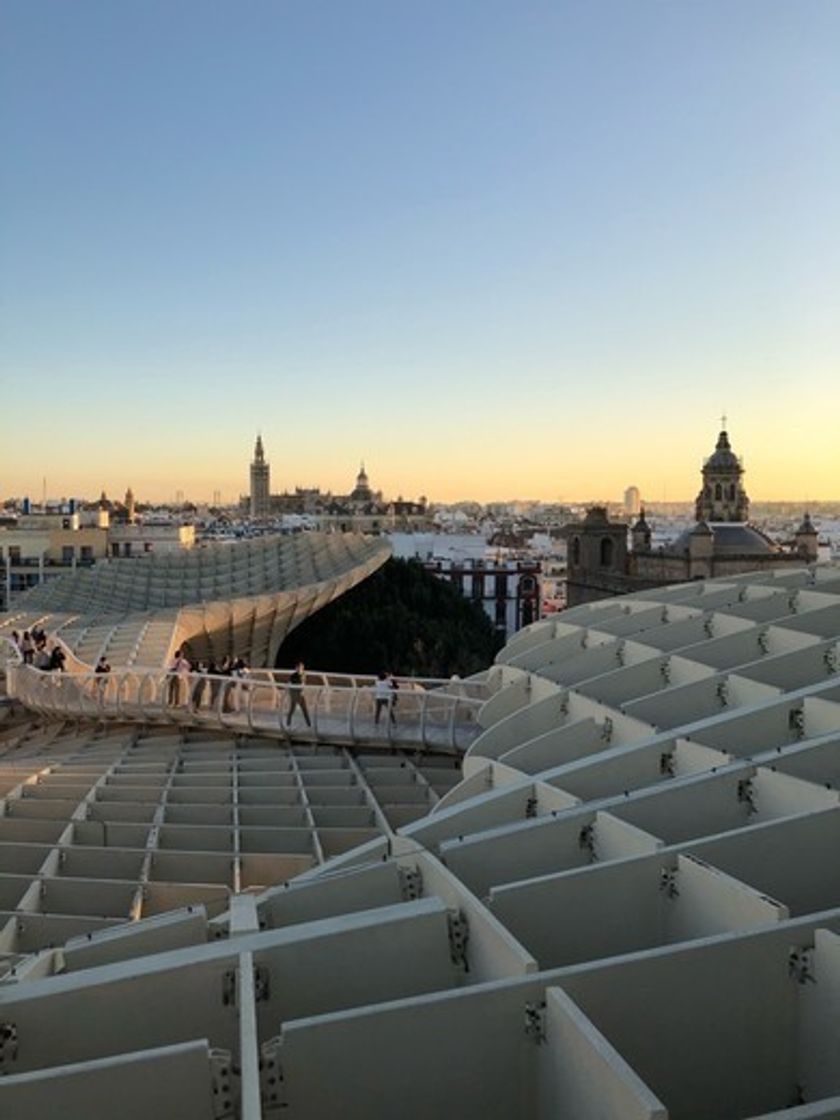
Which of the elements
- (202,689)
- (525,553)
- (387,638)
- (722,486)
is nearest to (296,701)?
(202,689)

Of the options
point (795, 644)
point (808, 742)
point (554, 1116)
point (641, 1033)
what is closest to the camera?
point (554, 1116)

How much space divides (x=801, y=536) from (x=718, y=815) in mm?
62739

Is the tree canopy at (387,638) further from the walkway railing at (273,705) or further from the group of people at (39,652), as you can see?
the walkway railing at (273,705)

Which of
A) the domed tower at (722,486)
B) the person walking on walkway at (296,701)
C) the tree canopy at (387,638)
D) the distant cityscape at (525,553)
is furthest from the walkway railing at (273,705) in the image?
the domed tower at (722,486)

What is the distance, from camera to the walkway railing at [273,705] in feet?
47.7

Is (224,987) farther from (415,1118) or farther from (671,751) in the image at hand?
(671,751)

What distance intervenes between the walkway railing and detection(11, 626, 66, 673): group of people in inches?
21.4

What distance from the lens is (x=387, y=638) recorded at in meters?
45.5

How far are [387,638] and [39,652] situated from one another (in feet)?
86.3

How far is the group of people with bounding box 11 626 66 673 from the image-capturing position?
19219 mm

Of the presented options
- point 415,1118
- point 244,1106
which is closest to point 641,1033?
point 415,1118

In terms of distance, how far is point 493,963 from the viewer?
18.0 feet

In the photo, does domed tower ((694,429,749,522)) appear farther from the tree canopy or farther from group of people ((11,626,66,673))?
group of people ((11,626,66,673))

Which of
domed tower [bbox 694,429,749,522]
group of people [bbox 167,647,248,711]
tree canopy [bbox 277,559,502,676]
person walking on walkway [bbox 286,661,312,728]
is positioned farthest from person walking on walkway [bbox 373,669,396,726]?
domed tower [bbox 694,429,749,522]
